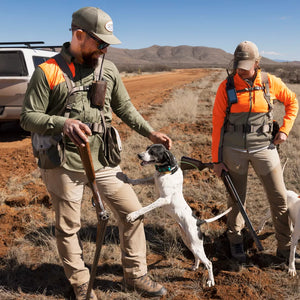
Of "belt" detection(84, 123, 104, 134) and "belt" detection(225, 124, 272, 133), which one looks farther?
"belt" detection(225, 124, 272, 133)

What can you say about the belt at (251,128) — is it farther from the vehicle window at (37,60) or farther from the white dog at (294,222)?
the vehicle window at (37,60)

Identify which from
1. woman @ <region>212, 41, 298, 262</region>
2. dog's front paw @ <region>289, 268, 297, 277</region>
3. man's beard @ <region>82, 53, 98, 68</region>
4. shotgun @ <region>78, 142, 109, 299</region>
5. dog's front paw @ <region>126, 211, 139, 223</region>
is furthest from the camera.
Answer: dog's front paw @ <region>289, 268, 297, 277</region>

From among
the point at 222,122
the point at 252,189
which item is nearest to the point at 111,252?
the point at 222,122

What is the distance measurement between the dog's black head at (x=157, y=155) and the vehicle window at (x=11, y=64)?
6.15 metres

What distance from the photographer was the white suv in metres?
7.51

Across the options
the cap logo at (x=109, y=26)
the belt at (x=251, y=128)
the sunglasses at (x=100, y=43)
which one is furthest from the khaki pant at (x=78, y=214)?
the belt at (x=251, y=128)

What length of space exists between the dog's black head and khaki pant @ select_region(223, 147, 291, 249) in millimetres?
765

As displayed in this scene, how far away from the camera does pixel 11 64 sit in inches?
309

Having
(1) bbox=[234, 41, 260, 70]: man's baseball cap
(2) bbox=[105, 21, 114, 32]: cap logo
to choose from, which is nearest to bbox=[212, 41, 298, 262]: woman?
(1) bbox=[234, 41, 260, 70]: man's baseball cap

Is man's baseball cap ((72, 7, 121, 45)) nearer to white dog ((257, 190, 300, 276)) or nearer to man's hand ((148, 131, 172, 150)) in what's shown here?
man's hand ((148, 131, 172, 150))

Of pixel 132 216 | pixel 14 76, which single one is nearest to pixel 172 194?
pixel 132 216

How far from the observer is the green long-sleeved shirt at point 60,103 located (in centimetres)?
221

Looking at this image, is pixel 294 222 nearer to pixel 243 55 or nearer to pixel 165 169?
pixel 165 169

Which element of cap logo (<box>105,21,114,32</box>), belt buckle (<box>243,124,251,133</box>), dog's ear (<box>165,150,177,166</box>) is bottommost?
dog's ear (<box>165,150,177,166</box>)
